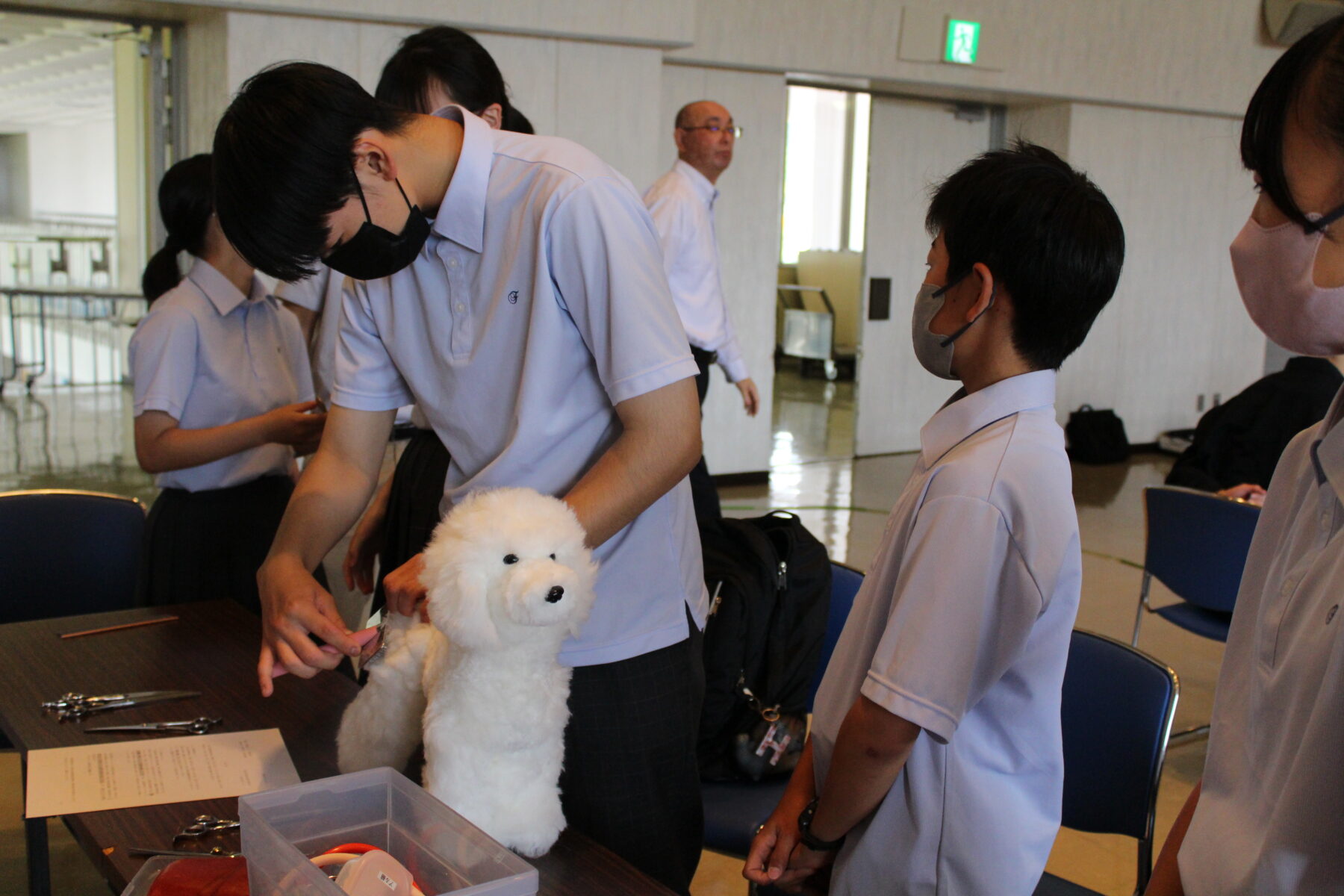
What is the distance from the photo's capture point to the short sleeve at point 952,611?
1124 mm

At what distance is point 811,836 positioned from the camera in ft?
4.22

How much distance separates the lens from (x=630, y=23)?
5.33m

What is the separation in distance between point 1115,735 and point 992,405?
2.58 feet

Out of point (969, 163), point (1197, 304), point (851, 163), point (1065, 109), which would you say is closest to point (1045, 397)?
point (969, 163)

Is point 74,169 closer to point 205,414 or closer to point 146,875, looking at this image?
point 205,414

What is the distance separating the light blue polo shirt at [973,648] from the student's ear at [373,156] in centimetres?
68

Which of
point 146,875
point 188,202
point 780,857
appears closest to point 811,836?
point 780,857

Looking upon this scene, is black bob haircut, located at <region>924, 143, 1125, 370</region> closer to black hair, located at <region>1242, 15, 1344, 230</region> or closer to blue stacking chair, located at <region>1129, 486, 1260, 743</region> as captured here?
black hair, located at <region>1242, 15, 1344, 230</region>

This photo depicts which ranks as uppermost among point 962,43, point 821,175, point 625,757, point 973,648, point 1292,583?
point 962,43

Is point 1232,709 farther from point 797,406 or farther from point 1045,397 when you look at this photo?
point 797,406

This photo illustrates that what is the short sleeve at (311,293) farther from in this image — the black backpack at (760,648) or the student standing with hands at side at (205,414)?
the black backpack at (760,648)

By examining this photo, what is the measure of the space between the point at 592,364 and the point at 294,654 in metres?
0.47

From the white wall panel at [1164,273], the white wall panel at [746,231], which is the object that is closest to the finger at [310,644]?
the white wall panel at [746,231]

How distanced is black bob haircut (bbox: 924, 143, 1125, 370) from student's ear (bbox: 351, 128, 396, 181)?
0.63 m
